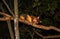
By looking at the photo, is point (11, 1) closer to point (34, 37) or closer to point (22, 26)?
point (22, 26)

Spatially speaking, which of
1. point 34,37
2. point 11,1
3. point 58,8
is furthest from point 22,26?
point 58,8

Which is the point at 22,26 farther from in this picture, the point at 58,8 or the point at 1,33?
the point at 58,8

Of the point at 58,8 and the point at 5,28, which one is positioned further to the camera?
the point at 5,28

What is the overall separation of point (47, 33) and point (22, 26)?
0.27 meters

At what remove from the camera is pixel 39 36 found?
1807mm

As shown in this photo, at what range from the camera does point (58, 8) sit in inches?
67.9

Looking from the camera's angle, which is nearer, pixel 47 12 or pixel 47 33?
pixel 47 12

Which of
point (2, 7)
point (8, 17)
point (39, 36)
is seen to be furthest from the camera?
point (39, 36)

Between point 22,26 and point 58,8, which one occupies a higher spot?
point 58,8

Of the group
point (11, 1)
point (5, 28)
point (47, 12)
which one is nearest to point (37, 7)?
point (47, 12)

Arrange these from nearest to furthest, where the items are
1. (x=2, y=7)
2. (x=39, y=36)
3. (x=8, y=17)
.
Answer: (x=8, y=17) → (x=2, y=7) → (x=39, y=36)

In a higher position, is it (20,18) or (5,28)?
(20,18)

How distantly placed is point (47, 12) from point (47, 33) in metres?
0.26

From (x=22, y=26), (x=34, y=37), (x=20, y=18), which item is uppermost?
(x=20, y=18)
